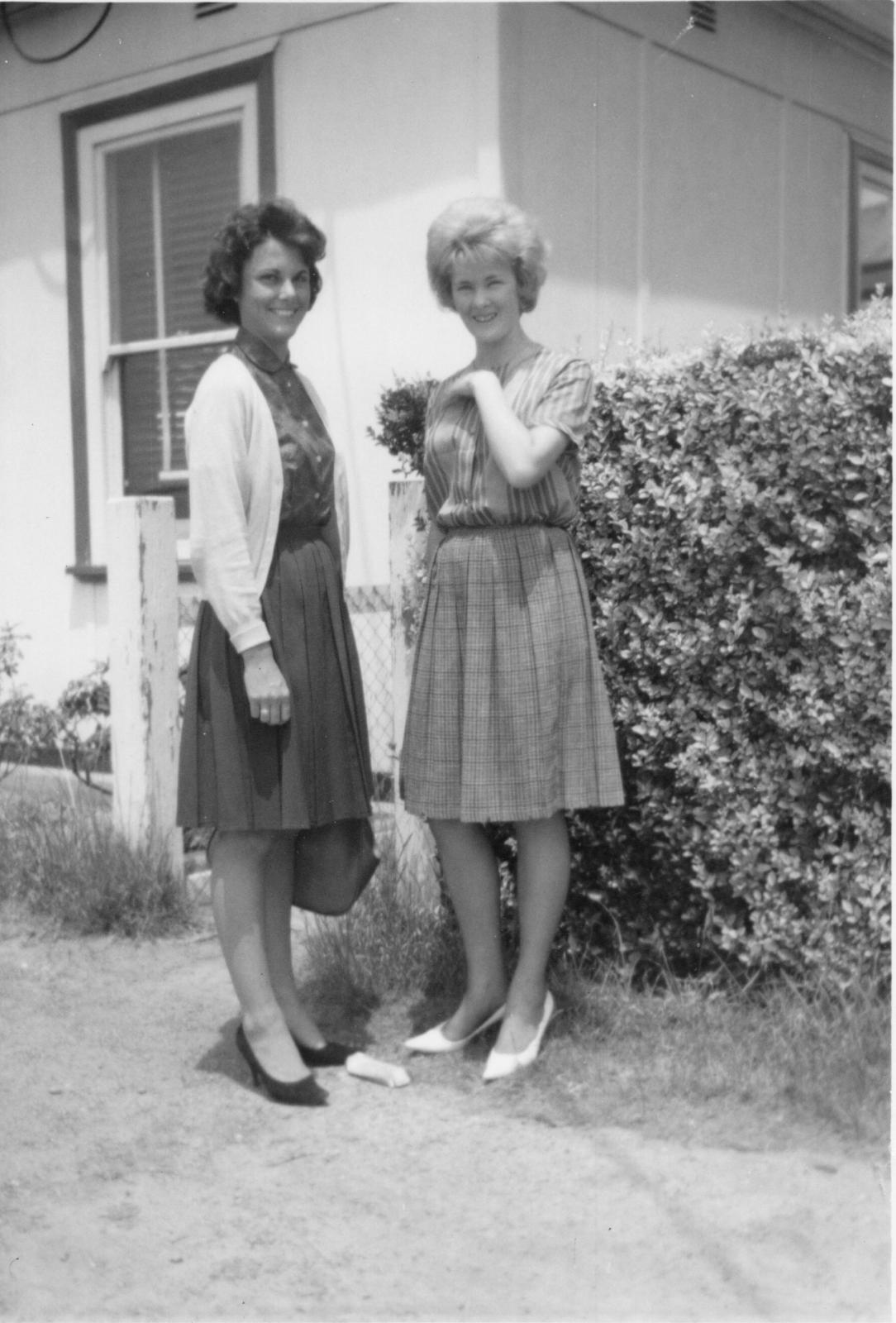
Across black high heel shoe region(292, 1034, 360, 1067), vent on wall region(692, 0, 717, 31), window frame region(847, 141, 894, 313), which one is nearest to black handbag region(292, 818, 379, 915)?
black high heel shoe region(292, 1034, 360, 1067)

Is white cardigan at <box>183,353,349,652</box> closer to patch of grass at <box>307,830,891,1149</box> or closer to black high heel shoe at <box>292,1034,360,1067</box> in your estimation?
black high heel shoe at <box>292,1034,360,1067</box>

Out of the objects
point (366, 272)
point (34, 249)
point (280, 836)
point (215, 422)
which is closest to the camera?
point (215, 422)

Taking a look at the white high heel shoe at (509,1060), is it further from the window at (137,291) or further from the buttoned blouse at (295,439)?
the window at (137,291)

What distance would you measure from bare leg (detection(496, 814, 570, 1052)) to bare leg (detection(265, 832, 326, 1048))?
0.48 metres

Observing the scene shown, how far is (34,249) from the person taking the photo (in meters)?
7.22

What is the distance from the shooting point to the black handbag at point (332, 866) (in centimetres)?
358

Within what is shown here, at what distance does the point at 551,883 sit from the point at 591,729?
370 mm

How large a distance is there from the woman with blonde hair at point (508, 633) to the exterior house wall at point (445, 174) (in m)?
1.74

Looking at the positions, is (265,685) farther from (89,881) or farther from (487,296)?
(89,881)

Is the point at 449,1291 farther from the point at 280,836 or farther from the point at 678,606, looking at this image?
the point at 678,606

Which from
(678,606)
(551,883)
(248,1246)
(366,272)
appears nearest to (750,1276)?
(248,1246)

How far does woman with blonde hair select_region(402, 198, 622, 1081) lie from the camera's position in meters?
3.31

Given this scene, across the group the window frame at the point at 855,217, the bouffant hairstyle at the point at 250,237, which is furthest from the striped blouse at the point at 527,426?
the window frame at the point at 855,217

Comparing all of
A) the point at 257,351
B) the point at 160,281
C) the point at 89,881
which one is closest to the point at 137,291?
the point at 160,281
